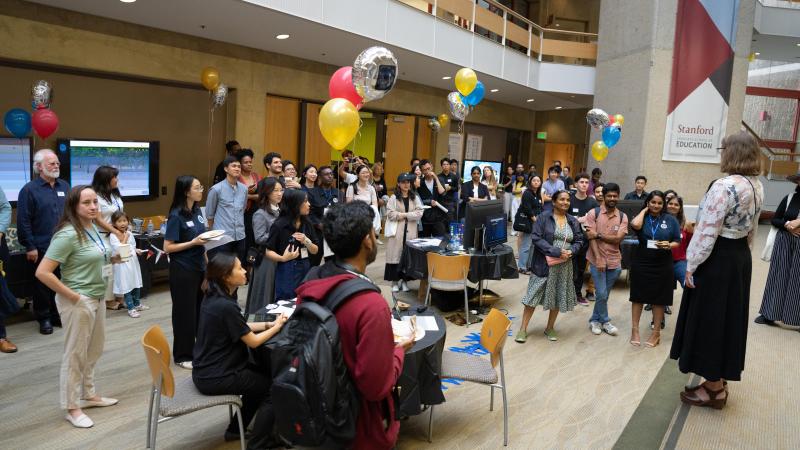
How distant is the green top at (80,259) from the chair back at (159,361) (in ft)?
2.50

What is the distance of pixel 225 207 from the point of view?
210 inches

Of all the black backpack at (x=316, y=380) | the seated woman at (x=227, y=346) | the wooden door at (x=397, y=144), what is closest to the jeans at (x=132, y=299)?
the seated woman at (x=227, y=346)

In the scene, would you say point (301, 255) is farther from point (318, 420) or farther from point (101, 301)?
point (318, 420)

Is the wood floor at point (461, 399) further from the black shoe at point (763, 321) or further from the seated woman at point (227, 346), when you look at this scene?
the black shoe at point (763, 321)

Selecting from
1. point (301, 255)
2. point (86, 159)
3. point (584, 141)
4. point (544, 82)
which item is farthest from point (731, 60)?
point (86, 159)

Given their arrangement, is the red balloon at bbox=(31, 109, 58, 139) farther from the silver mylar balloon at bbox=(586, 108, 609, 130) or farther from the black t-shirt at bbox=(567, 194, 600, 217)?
the silver mylar balloon at bbox=(586, 108, 609, 130)

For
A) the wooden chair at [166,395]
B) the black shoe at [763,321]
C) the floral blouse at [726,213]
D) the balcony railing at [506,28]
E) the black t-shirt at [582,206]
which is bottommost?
the black shoe at [763,321]

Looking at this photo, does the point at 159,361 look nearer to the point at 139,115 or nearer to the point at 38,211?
the point at 38,211

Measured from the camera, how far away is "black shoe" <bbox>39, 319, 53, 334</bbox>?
5203 millimetres

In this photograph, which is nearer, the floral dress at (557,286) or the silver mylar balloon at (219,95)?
the floral dress at (557,286)

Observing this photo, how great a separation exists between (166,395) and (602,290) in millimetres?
4579

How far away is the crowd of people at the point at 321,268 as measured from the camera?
2098 mm

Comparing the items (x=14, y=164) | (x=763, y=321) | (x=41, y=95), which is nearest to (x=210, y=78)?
(x=41, y=95)

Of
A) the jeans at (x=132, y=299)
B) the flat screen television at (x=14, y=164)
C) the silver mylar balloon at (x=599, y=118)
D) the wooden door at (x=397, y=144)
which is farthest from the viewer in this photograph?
the wooden door at (x=397, y=144)
